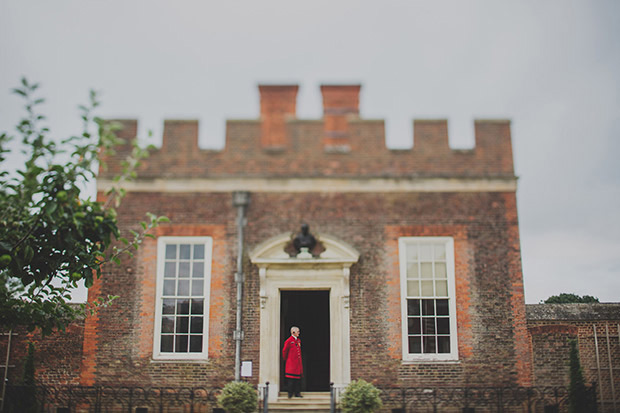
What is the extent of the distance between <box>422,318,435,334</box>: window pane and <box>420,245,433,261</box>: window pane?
52.0 inches

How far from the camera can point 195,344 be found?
12.6 metres

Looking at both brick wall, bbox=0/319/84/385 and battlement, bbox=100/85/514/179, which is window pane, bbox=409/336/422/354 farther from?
brick wall, bbox=0/319/84/385

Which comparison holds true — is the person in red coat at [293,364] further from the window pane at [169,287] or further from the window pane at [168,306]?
the window pane at [169,287]

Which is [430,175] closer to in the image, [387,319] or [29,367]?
[387,319]

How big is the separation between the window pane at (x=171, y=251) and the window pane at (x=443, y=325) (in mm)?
5959

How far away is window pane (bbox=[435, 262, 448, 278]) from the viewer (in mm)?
12898

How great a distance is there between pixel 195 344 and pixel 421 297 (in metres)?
4.97

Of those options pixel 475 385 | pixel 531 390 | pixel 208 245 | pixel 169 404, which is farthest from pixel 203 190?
pixel 531 390

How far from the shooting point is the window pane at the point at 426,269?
1288 centimetres

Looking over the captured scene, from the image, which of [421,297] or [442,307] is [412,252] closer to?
[421,297]

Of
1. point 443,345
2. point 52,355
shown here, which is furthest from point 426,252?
point 52,355

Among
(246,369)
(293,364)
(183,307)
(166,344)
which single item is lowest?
(246,369)

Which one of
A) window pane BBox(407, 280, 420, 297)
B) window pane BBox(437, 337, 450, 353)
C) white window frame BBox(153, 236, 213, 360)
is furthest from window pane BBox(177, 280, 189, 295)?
Answer: window pane BBox(437, 337, 450, 353)

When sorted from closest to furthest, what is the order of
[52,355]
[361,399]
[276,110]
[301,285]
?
[361,399] → [301,285] → [52,355] → [276,110]
